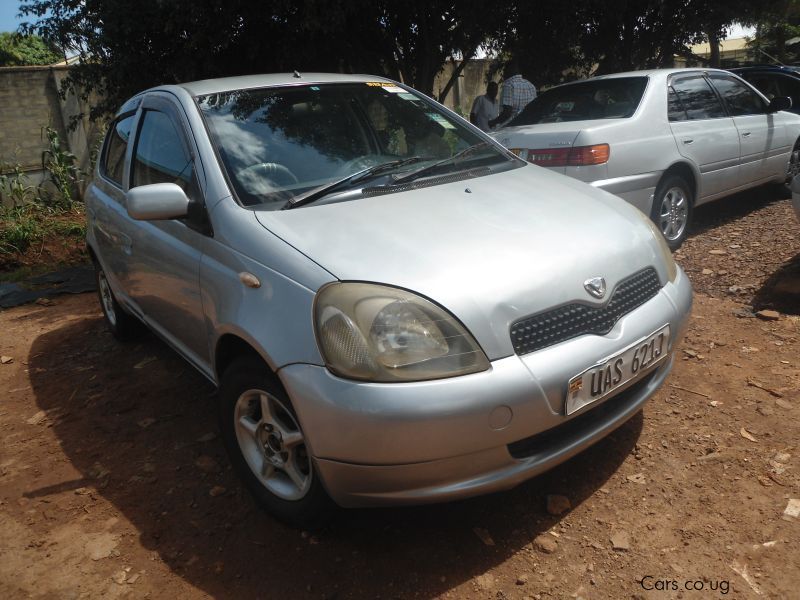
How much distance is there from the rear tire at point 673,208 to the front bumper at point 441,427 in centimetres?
365

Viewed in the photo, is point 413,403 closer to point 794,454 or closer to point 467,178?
point 467,178

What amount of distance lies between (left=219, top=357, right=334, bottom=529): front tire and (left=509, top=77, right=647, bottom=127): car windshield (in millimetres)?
4196

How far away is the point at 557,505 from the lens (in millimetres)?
2621

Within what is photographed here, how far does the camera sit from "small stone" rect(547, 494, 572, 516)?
260 cm

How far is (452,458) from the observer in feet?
6.94

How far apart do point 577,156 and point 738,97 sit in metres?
2.58

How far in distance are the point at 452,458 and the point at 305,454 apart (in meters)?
0.68

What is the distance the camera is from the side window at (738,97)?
6.45m

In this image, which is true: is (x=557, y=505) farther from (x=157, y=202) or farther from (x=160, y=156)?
(x=160, y=156)

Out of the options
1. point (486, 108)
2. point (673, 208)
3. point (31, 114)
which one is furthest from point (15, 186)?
point (673, 208)

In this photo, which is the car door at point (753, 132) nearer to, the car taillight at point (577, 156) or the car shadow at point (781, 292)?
the car shadow at point (781, 292)

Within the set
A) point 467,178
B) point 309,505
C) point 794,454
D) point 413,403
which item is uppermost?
point 467,178

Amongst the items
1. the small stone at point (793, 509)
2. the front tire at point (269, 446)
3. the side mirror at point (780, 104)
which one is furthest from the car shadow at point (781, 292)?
the front tire at point (269, 446)

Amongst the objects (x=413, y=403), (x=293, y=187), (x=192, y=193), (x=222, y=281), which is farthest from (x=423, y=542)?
(x=192, y=193)
